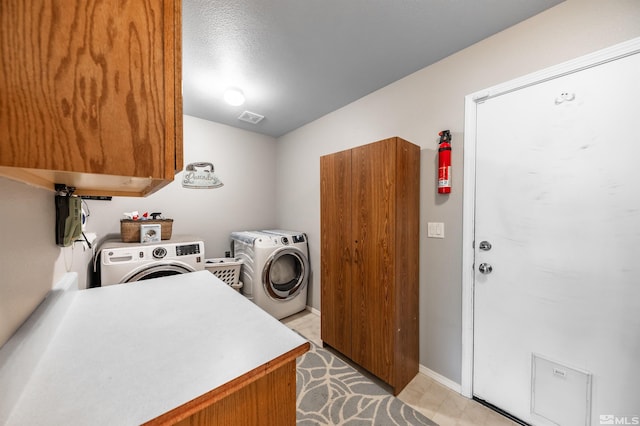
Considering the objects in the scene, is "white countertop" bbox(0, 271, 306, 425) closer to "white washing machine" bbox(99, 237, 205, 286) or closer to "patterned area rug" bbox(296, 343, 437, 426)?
"white washing machine" bbox(99, 237, 205, 286)

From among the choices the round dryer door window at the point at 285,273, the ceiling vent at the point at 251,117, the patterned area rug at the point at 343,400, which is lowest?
the patterned area rug at the point at 343,400

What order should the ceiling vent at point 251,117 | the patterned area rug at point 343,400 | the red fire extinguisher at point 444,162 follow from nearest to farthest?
the patterned area rug at point 343,400 → the red fire extinguisher at point 444,162 → the ceiling vent at point 251,117

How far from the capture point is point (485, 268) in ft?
5.21

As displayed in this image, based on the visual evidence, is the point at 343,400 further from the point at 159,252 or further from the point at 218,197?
the point at 218,197

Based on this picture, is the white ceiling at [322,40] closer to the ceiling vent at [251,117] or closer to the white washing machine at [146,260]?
the ceiling vent at [251,117]

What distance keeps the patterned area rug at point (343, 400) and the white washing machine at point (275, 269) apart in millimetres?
819

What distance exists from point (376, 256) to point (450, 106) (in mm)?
1241

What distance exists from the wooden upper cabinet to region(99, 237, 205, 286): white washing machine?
1768 mm

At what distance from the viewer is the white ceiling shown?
1.33 metres

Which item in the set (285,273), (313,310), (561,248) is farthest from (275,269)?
(561,248)

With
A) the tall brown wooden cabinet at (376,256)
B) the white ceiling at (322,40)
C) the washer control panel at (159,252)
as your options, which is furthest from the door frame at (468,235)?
the washer control panel at (159,252)

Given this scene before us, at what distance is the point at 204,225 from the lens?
2.97 m

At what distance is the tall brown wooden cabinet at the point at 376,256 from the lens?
1.67 m

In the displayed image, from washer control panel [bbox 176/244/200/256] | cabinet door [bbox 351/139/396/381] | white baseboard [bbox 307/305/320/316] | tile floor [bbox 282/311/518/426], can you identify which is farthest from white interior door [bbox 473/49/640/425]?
washer control panel [bbox 176/244/200/256]
